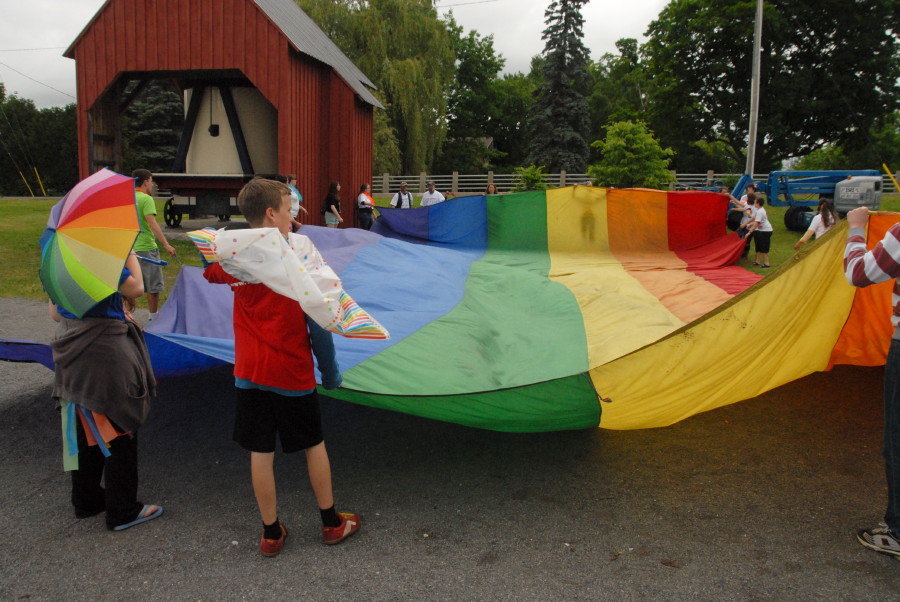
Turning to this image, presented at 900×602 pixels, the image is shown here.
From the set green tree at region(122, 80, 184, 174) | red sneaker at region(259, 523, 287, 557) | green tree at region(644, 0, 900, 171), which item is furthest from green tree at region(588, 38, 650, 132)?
red sneaker at region(259, 523, 287, 557)

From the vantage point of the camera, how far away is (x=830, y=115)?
102 feet

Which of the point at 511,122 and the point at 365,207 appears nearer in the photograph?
the point at 365,207

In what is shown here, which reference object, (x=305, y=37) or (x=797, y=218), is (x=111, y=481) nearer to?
(x=305, y=37)

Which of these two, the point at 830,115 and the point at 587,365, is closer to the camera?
the point at 587,365

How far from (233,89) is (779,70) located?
27.1 metres

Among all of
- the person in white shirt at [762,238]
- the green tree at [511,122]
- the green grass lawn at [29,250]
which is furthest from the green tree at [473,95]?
the person in white shirt at [762,238]

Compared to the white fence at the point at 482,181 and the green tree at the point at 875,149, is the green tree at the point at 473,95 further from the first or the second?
the green tree at the point at 875,149

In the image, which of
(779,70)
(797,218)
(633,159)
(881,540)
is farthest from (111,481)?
(779,70)

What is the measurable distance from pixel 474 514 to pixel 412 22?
28.1 metres

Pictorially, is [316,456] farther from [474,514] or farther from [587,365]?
[587,365]

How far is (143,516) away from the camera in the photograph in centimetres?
307

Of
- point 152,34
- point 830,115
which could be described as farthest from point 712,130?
point 152,34

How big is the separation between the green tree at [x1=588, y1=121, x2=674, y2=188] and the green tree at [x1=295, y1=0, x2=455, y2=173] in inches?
464

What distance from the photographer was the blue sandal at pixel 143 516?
299 centimetres
